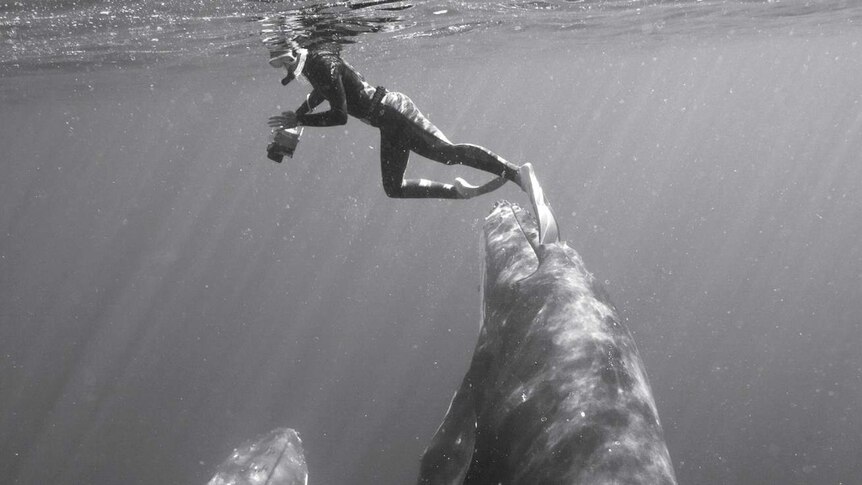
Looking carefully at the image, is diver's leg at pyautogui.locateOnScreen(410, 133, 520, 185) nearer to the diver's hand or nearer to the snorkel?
the diver's hand

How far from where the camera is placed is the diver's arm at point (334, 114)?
6.46m

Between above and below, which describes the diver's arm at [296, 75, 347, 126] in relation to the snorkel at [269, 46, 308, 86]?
below

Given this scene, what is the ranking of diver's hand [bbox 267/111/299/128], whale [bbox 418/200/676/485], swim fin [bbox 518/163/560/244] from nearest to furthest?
whale [bbox 418/200/676/485], swim fin [bbox 518/163/560/244], diver's hand [bbox 267/111/299/128]

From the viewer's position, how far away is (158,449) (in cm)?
2397

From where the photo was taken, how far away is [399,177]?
24.5ft

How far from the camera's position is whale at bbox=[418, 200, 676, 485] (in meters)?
2.90

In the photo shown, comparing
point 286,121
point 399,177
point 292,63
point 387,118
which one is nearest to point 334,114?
point 286,121

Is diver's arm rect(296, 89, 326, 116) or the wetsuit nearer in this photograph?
the wetsuit

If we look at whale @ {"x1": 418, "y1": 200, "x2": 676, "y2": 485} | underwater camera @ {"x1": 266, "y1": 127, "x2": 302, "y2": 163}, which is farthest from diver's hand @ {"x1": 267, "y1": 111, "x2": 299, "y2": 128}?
whale @ {"x1": 418, "y1": 200, "x2": 676, "y2": 485}

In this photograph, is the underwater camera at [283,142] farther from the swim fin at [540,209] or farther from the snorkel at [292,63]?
the swim fin at [540,209]

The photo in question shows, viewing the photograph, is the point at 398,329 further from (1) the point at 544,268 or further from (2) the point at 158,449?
(1) the point at 544,268

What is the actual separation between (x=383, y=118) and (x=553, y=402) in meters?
4.65

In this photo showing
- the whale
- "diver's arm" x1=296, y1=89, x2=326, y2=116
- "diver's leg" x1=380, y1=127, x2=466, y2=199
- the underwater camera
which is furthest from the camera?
"diver's leg" x1=380, y1=127, x2=466, y2=199

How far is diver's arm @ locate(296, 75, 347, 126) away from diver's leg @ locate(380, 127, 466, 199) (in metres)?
0.68
